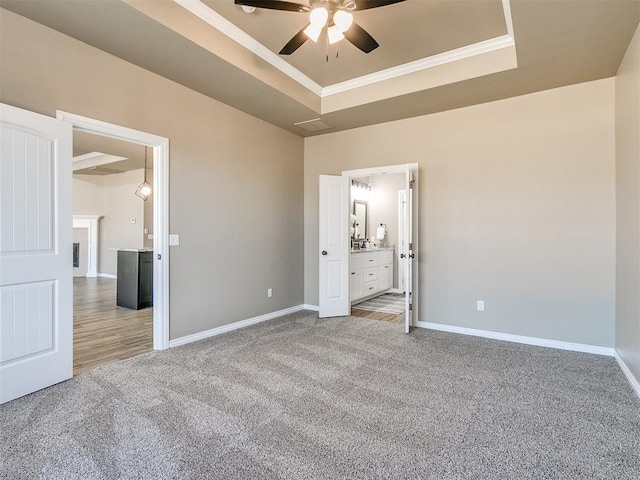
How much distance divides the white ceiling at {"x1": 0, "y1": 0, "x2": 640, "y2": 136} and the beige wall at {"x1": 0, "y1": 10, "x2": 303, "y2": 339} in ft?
0.59

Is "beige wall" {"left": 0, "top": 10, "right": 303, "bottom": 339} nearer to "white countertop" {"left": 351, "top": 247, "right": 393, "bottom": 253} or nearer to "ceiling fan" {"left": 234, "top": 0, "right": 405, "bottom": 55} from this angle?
"white countertop" {"left": 351, "top": 247, "right": 393, "bottom": 253}

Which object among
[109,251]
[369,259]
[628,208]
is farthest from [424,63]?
[109,251]

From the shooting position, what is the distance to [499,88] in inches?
141

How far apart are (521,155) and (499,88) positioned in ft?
2.56

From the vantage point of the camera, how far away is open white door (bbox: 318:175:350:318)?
497cm

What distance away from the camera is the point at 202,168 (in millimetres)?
3879

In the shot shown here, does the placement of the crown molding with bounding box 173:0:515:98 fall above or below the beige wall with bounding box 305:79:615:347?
above

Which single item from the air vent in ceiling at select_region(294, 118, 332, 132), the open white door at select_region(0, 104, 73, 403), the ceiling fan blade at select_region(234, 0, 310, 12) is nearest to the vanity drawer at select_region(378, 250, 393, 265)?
the air vent in ceiling at select_region(294, 118, 332, 132)

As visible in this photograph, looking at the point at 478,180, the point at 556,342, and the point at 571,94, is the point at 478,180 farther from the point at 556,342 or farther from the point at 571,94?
the point at 556,342

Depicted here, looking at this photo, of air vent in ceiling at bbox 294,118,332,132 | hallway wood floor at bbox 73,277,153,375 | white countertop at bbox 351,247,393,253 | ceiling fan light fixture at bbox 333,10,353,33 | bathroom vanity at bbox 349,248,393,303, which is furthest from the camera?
white countertop at bbox 351,247,393,253

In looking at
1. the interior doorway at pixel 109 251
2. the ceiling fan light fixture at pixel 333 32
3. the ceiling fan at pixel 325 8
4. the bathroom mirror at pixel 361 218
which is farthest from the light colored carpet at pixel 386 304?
the ceiling fan at pixel 325 8

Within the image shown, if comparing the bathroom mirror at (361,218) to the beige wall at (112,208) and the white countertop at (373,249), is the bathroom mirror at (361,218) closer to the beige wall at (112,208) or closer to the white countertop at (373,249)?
the white countertop at (373,249)

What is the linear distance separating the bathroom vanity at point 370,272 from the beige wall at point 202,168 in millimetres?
952

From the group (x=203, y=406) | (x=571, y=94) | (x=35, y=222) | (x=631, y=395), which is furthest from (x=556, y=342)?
(x=35, y=222)
